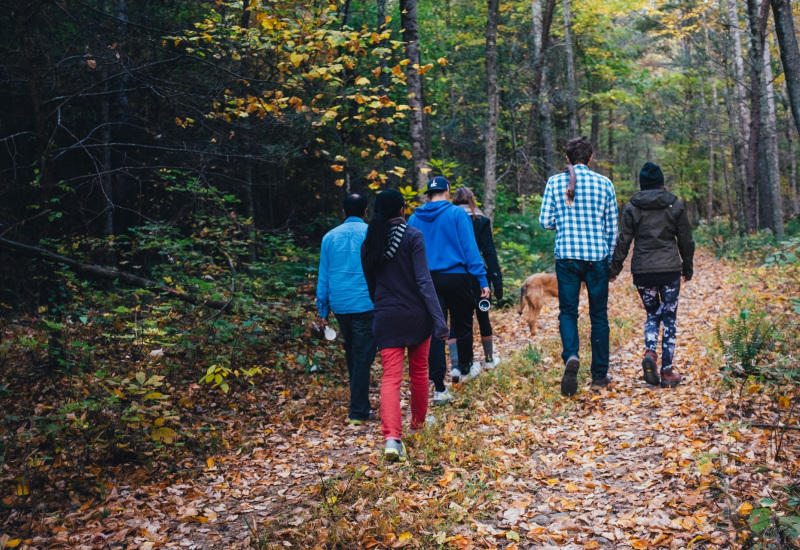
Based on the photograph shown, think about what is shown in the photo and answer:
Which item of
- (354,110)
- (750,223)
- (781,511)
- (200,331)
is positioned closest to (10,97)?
(200,331)

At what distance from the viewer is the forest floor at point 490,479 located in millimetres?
3727

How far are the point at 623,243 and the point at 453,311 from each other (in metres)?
1.98

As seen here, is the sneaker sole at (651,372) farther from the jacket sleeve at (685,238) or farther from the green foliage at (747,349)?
the jacket sleeve at (685,238)

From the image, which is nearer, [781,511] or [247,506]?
[781,511]

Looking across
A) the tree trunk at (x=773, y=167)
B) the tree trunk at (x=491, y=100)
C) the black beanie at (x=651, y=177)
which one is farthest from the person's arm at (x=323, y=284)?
the tree trunk at (x=773, y=167)

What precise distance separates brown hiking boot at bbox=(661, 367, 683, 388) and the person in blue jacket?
3.13 meters

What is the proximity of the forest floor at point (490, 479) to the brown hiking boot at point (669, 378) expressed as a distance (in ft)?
0.36

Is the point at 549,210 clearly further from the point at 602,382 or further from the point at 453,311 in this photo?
the point at 602,382

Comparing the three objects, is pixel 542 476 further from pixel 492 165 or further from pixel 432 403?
pixel 492 165

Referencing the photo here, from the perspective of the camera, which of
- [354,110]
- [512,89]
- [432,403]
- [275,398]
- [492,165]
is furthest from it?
[512,89]

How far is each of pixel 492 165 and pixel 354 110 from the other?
424 centimetres

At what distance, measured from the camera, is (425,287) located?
4926mm

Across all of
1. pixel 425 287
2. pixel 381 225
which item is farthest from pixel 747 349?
pixel 381 225

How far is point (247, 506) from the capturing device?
4.63m
